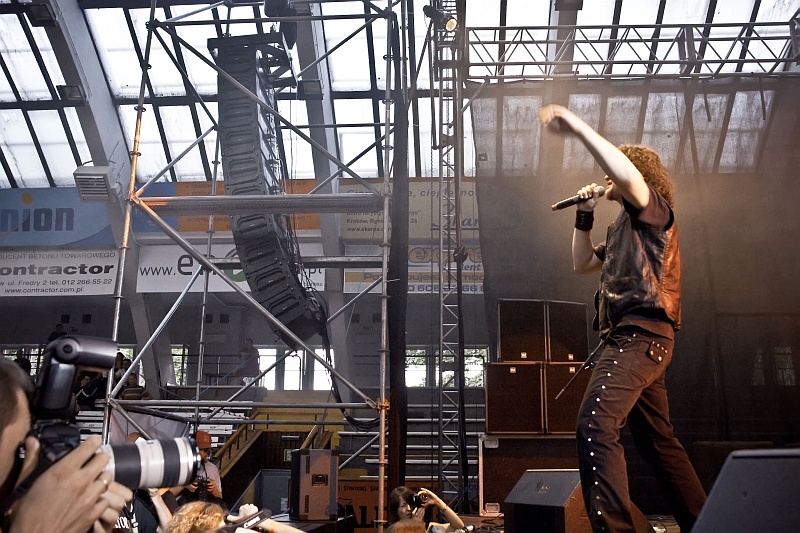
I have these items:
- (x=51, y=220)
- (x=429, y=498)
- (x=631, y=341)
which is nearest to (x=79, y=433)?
(x=631, y=341)

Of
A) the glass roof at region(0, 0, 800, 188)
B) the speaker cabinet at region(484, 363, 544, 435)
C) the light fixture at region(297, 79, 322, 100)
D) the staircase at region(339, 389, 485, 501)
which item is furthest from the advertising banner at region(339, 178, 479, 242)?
the speaker cabinet at region(484, 363, 544, 435)

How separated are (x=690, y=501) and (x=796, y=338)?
16.3 ft

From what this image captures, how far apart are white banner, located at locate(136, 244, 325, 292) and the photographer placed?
11.9 meters

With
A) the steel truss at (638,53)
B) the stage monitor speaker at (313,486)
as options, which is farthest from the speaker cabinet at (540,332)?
the steel truss at (638,53)

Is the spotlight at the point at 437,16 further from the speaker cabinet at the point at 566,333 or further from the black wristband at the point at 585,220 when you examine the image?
the black wristband at the point at 585,220

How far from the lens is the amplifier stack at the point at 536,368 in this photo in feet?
19.0

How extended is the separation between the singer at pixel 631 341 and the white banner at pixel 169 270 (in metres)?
10.7

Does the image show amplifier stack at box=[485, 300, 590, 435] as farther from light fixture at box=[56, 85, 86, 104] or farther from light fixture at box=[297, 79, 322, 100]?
light fixture at box=[56, 85, 86, 104]

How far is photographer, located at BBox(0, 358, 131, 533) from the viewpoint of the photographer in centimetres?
79

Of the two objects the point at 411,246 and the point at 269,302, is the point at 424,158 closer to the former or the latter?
the point at 411,246

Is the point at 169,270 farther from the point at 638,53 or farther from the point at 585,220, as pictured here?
the point at 585,220

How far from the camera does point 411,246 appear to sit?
501 inches

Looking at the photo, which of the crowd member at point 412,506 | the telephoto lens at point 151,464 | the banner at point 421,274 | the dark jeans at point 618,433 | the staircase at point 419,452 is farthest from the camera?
the banner at point 421,274

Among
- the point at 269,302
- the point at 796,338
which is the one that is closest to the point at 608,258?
the point at 269,302
